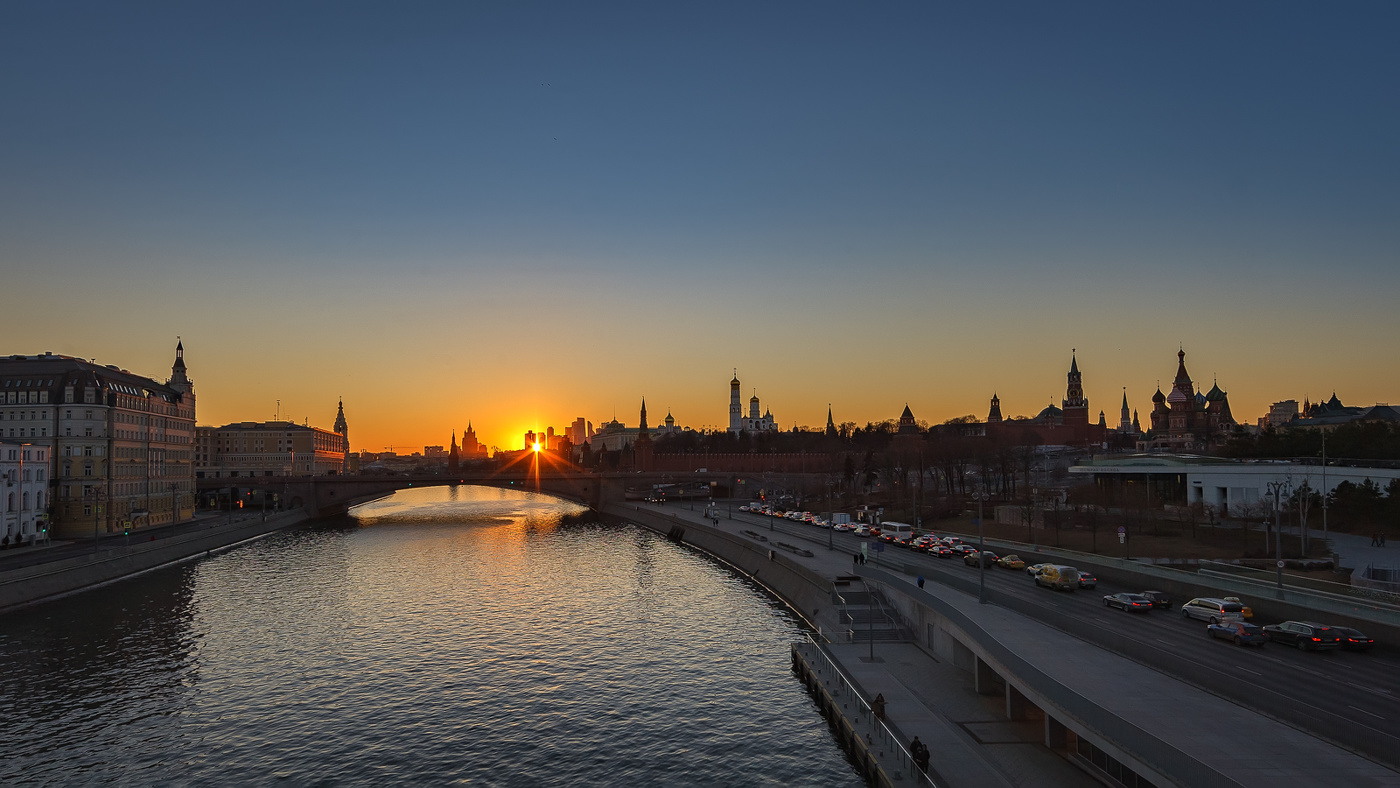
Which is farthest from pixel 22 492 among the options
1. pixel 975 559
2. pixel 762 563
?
pixel 975 559

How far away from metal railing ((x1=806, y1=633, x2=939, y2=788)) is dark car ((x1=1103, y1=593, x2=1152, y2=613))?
14.8m

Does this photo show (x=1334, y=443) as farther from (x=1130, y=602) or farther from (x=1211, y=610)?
(x=1211, y=610)

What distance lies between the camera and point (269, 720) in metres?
37.0

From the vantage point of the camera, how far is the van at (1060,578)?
48281mm

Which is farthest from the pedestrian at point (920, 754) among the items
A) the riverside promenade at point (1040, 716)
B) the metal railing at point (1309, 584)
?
the metal railing at point (1309, 584)

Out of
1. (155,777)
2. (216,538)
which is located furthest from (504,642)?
(216,538)

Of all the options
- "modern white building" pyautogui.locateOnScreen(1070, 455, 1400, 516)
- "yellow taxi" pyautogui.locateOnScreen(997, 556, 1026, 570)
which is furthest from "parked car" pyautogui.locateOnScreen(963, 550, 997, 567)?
"modern white building" pyautogui.locateOnScreen(1070, 455, 1400, 516)

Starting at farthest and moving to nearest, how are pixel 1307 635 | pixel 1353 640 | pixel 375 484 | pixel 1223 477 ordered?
pixel 375 484, pixel 1223 477, pixel 1307 635, pixel 1353 640

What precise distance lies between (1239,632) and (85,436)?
355ft

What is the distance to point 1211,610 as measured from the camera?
38812 millimetres

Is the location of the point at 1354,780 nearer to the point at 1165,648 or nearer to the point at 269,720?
the point at 1165,648

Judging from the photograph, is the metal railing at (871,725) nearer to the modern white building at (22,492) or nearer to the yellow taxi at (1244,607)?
the yellow taxi at (1244,607)

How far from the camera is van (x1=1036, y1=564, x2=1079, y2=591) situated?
48281 mm

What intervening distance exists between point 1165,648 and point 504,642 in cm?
3497
